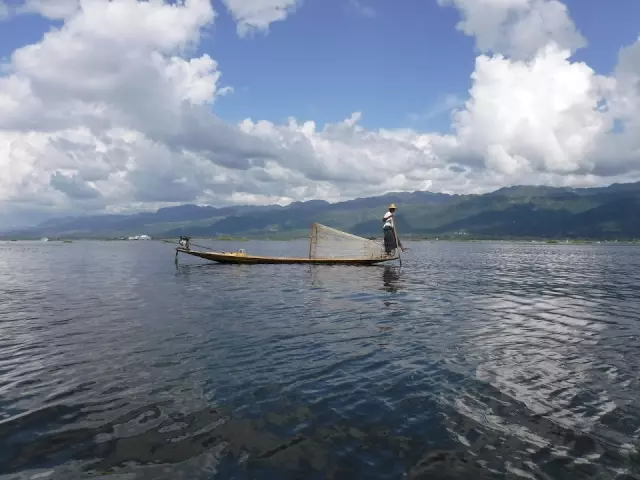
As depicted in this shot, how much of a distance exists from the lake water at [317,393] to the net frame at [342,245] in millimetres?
36349

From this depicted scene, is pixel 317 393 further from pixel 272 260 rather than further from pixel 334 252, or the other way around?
pixel 272 260

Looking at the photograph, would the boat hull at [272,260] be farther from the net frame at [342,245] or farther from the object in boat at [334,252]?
the net frame at [342,245]

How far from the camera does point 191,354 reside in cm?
1869

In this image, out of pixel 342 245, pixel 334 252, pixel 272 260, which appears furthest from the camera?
pixel 272 260

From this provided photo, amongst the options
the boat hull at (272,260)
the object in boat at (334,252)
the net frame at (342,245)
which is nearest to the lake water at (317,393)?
the net frame at (342,245)

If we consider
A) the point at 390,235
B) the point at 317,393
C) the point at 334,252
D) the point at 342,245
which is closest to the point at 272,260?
the point at 334,252

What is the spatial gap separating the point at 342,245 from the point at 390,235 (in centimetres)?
768

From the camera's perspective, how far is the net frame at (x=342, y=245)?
6625 cm

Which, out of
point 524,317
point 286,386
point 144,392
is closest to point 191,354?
point 144,392

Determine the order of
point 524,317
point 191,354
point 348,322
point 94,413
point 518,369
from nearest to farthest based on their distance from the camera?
point 94,413 < point 518,369 < point 191,354 < point 348,322 < point 524,317

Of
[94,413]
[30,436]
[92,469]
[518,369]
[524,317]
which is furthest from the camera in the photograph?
[524,317]

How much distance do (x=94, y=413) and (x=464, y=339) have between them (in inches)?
653

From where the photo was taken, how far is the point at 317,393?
14445 mm

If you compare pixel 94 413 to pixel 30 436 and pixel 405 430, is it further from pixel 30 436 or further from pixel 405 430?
pixel 405 430
